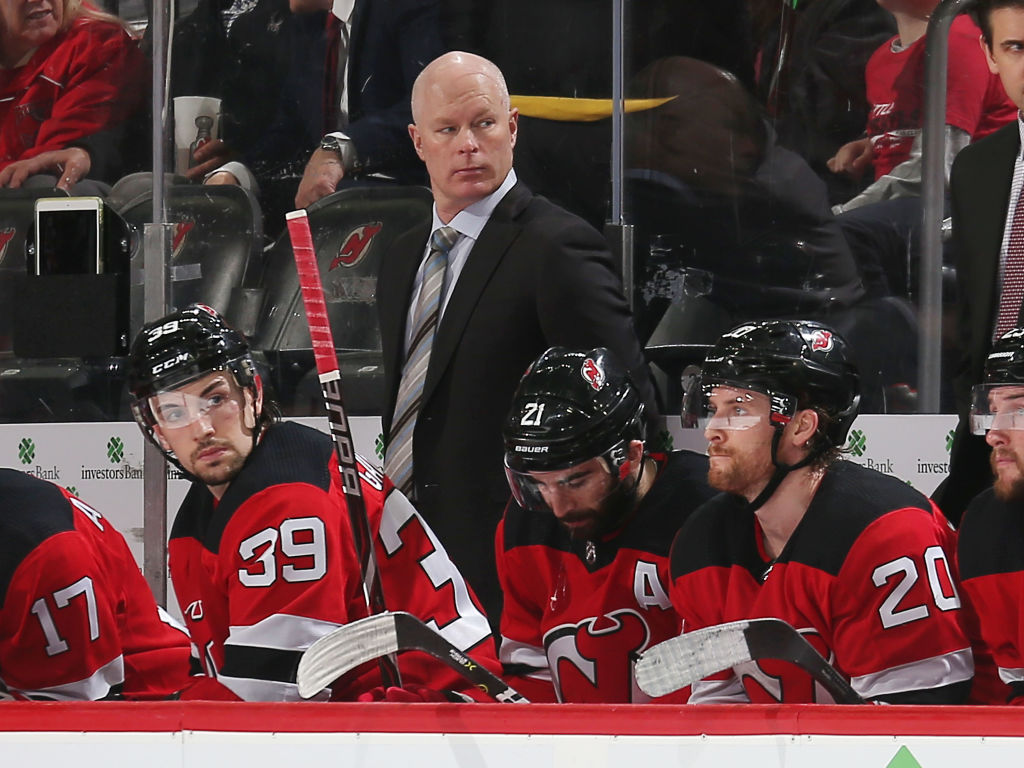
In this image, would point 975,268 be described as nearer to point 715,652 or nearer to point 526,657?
point 526,657

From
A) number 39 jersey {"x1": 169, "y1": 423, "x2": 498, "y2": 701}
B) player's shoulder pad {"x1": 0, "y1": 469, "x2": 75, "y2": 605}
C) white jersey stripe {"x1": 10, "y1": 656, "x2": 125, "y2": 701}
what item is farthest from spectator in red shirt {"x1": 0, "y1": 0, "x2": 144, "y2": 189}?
white jersey stripe {"x1": 10, "y1": 656, "x2": 125, "y2": 701}

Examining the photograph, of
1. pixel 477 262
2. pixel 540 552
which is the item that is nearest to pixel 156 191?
pixel 477 262

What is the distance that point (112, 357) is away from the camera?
11.0 ft

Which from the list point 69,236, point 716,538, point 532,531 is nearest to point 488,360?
point 532,531

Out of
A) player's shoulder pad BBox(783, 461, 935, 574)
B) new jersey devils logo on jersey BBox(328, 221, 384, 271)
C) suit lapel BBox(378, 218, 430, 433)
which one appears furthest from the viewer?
new jersey devils logo on jersey BBox(328, 221, 384, 271)

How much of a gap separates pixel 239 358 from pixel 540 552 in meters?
0.61

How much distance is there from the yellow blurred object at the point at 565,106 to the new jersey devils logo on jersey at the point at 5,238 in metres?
1.23

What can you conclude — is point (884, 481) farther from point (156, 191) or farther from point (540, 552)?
point (156, 191)

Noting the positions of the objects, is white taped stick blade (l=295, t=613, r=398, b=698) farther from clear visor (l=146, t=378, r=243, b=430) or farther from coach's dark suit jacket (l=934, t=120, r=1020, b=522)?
coach's dark suit jacket (l=934, t=120, r=1020, b=522)

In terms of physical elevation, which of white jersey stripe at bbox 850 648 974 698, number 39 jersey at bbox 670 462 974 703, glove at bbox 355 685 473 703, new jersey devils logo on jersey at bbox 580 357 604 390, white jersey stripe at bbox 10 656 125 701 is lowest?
white jersey stripe at bbox 10 656 125 701

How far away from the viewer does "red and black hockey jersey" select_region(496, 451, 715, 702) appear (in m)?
2.45

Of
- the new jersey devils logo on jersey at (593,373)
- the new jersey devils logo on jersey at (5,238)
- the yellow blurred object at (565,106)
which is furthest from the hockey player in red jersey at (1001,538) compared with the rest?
the new jersey devils logo on jersey at (5,238)

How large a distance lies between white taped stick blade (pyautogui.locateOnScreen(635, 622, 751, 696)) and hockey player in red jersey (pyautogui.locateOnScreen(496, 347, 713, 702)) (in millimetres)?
635

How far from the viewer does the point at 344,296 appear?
3.36 meters
